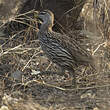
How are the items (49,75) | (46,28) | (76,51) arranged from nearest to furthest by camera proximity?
(76,51), (46,28), (49,75)

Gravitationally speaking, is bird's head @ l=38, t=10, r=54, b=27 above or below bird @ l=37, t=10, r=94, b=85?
above

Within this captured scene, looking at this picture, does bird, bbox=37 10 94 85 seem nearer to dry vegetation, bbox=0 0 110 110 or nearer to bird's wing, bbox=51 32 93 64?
bird's wing, bbox=51 32 93 64

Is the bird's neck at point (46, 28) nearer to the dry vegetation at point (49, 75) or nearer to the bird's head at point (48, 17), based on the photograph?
the bird's head at point (48, 17)

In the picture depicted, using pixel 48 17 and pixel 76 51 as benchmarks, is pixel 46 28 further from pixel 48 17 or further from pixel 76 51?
pixel 76 51

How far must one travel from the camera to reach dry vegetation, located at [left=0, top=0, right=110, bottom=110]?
5.49 m

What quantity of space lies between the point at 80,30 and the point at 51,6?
0.74 metres

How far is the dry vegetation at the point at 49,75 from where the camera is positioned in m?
5.49

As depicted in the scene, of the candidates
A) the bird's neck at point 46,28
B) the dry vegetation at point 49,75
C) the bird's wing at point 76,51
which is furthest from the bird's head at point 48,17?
the bird's wing at point 76,51

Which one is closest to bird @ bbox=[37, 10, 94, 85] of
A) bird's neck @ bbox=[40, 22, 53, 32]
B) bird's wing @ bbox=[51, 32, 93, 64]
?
bird's wing @ bbox=[51, 32, 93, 64]

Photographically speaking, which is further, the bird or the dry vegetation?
the bird

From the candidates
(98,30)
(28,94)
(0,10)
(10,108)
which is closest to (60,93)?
(28,94)

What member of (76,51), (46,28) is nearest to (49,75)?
(46,28)

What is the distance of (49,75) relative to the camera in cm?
661

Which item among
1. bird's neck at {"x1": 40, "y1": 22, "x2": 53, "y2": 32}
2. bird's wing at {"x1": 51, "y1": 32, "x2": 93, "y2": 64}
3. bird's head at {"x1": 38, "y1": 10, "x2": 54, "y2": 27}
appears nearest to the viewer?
bird's wing at {"x1": 51, "y1": 32, "x2": 93, "y2": 64}
